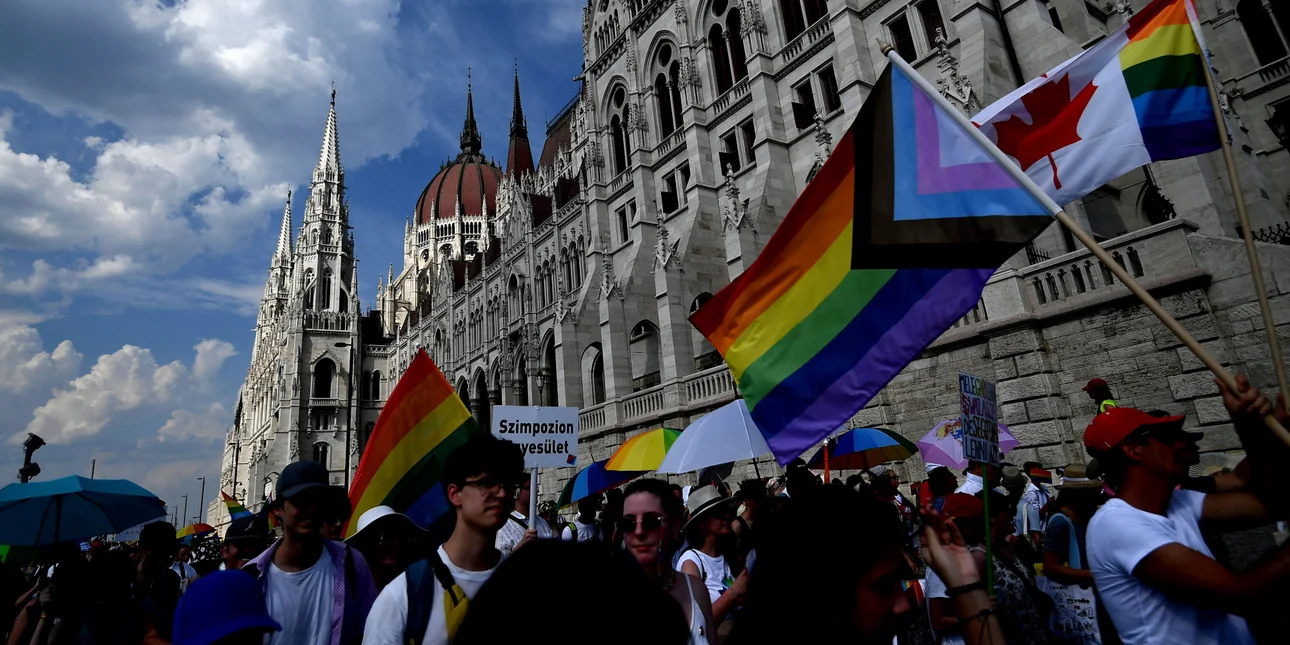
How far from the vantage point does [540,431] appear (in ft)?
18.6

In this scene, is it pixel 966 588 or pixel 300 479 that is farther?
pixel 300 479

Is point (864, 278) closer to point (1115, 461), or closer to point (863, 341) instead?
point (863, 341)

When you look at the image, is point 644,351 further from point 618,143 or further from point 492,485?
point 492,485

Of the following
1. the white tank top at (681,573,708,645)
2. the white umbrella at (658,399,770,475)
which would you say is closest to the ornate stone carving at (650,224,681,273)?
the white umbrella at (658,399,770,475)

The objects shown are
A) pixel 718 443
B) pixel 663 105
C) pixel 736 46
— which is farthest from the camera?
pixel 663 105

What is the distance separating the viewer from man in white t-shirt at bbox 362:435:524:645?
2426mm

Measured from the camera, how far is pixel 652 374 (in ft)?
78.0

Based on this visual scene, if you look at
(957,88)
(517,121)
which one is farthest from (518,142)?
(957,88)

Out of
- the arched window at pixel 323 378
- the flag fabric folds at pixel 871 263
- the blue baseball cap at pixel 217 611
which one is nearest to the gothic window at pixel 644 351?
the flag fabric folds at pixel 871 263

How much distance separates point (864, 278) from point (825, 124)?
16367 mm

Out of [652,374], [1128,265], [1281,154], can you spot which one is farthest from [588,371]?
[1281,154]

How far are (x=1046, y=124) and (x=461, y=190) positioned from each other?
68284mm

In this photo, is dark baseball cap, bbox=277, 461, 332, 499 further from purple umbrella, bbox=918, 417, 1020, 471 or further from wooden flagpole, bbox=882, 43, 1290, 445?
purple umbrella, bbox=918, 417, 1020, 471

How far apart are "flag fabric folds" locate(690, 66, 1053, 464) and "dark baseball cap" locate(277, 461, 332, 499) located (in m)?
2.69
